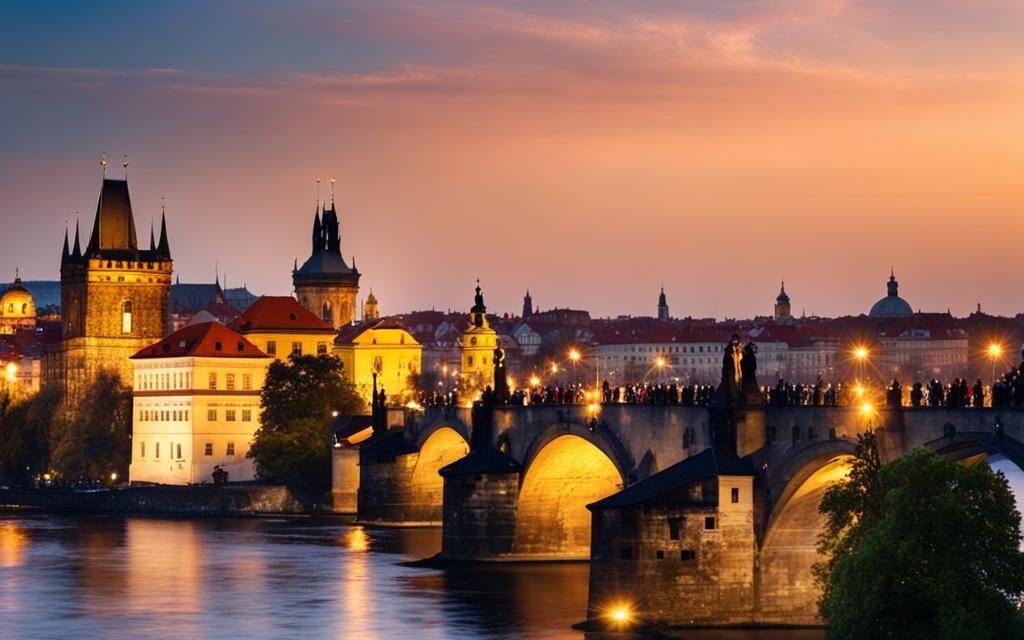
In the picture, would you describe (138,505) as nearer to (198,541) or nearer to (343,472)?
(343,472)

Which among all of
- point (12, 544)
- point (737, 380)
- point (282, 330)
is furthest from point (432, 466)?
point (282, 330)

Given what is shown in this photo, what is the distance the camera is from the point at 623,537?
61.1m

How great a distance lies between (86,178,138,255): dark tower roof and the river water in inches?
2090

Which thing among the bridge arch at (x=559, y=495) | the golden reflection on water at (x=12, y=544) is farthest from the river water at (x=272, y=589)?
the bridge arch at (x=559, y=495)

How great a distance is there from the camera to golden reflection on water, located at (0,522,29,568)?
3442 inches

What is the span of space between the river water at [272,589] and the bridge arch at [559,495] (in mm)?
1384

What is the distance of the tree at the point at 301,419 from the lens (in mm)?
116562

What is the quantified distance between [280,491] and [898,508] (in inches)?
2701

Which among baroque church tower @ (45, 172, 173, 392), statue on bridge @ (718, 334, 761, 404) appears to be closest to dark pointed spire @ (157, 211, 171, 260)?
baroque church tower @ (45, 172, 173, 392)

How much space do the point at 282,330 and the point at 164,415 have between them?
17448 mm

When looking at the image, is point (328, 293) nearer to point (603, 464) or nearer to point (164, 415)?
point (164, 415)

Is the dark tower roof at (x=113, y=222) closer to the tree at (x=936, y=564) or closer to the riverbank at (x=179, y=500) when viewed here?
the riverbank at (x=179, y=500)

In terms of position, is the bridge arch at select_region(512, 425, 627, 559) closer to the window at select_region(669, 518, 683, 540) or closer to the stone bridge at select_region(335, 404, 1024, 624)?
the stone bridge at select_region(335, 404, 1024, 624)

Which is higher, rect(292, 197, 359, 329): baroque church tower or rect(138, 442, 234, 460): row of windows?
rect(292, 197, 359, 329): baroque church tower
